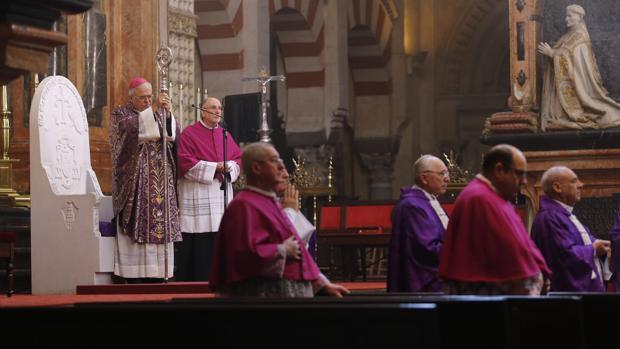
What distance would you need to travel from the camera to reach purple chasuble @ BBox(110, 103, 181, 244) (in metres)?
11.7

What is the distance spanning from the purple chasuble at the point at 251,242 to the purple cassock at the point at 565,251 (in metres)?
2.99

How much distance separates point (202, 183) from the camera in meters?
12.1

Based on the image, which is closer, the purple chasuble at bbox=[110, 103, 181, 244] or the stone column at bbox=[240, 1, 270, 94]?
the purple chasuble at bbox=[110, 103, 181, 244]

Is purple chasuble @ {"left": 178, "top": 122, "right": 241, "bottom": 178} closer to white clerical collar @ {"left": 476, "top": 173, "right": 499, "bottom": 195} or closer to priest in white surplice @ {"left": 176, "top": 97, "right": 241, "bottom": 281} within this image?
priest in white surplice @ {"left": 176, "top": 97, "right": 241, "bottom": 281}

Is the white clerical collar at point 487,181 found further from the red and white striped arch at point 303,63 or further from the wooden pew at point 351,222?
the red and white striped arch at point 303,63

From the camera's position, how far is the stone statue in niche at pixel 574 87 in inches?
598

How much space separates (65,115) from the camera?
471 inches

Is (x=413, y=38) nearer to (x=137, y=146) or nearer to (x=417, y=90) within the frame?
(x=417, y=90)

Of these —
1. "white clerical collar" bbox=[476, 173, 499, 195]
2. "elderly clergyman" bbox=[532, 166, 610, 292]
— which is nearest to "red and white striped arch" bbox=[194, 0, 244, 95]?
"elderly clergyman" bbox=[532, 166, 610, 292]

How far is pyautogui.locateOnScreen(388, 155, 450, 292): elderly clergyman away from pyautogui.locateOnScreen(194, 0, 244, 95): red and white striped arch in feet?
35.9

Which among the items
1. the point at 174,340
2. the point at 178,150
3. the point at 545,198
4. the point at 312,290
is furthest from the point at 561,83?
the point at 174,340

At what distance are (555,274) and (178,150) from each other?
405 cm

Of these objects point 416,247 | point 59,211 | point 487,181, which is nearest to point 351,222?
point 59,211

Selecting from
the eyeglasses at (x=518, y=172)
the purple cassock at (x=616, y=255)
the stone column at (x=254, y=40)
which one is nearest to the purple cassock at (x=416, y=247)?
the eyeglasses at (x=518, y=172)
